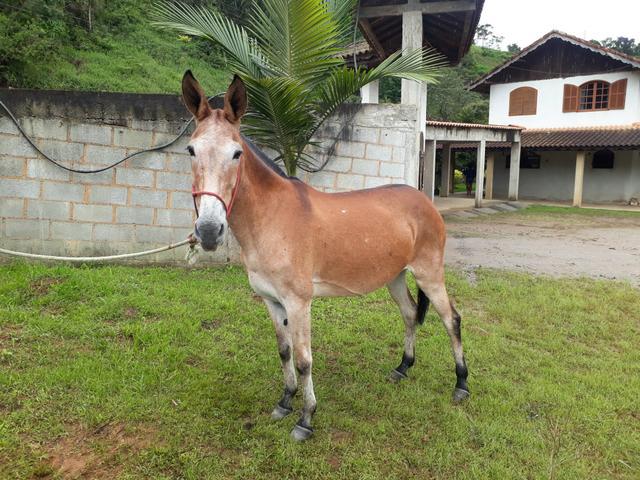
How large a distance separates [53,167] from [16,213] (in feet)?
2.52

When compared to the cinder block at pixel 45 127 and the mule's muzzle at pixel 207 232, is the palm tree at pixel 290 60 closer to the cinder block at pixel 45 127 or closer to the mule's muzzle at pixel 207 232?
the cinder block at pixel 45 127

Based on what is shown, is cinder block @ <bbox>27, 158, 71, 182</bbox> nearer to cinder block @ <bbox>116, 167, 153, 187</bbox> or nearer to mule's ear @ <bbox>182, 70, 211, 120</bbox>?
cinder block @ <bbox>116, 167, 153, 187</bbox>

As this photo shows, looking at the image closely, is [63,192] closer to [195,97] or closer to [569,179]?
[195,97]

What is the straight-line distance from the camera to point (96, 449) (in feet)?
8.97

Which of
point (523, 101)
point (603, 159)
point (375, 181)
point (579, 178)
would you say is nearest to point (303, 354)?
point (375, 181)

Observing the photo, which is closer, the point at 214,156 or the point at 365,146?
the point at 214,156

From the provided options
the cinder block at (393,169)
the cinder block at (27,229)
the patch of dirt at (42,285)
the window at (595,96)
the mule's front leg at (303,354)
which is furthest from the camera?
the window at (595,96)

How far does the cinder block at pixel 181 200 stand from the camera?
6352 mm

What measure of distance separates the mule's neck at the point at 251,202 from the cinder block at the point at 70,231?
432 cm

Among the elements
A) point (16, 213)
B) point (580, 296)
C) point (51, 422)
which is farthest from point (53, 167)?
point (580, 296)

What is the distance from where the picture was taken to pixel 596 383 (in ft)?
11.9

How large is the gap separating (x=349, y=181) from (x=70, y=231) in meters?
3.87

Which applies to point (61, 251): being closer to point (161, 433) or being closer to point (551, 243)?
point (161, 433)

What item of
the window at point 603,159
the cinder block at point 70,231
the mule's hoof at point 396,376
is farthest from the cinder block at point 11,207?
the window at point 603,159
